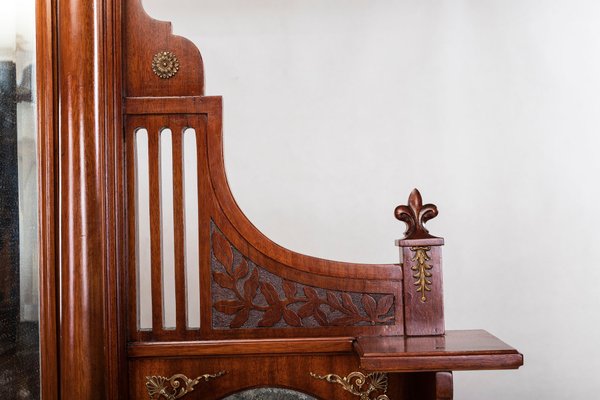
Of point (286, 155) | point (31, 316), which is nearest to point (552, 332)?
point (286, 155)

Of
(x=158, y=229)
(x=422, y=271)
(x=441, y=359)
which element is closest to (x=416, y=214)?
(x=422, y=271)

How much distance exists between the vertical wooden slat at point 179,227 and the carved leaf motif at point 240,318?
11 cm

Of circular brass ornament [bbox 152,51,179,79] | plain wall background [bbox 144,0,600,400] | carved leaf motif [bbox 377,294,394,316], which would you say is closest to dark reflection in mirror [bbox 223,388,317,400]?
carved leaf motif [bbox 377,294,394,316]

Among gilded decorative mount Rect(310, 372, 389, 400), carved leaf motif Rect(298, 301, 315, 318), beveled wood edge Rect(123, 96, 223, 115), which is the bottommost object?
gilded decorative mount Rect(310, 372, 389, 400)

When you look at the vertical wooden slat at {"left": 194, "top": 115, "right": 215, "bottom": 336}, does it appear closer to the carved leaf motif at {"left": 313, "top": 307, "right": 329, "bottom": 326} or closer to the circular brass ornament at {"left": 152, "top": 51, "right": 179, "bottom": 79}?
the circular brass ornament at {"left": 152, "top": 51, "right": 179, "bottom": 79}

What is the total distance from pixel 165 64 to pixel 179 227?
0.39 metres

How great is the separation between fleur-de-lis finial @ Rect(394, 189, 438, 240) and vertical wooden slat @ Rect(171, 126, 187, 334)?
1.66ft

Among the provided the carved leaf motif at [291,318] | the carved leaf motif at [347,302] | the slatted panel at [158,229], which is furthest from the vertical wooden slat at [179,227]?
the carved leaf motif at [347,302]

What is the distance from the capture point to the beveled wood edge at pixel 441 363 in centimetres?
148

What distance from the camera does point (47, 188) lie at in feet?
5.49

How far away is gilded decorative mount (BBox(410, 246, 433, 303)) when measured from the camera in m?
1.70

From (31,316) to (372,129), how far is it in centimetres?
159

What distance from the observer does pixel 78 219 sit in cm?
167

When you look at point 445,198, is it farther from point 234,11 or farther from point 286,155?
point 234,11
